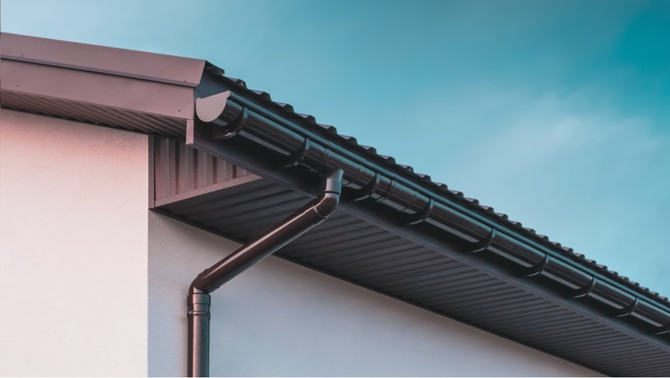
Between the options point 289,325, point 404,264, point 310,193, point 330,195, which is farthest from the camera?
point 404,264

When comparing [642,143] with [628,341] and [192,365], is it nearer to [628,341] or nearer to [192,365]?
[628,341]

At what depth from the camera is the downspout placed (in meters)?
4.75

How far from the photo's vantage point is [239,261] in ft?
16.4

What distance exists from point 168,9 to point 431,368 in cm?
2820

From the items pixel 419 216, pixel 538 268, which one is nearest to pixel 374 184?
pixel 419 216

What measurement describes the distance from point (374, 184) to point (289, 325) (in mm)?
1312

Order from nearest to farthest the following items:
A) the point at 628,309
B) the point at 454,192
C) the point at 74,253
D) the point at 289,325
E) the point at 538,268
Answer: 1. the point at 74,253
2. the point at 454,192
3. the point at 289,325
4. the point at 538,268
5. the point at 628,309

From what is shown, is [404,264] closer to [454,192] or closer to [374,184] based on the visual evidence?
[454,192]

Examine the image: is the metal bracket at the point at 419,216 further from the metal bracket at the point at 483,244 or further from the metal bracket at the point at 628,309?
the metal bracket at the point at 628,309

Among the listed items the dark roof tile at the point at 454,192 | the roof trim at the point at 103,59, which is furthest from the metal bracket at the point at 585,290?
the roof trim at the point at 103,59

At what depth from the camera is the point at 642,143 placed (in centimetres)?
3709

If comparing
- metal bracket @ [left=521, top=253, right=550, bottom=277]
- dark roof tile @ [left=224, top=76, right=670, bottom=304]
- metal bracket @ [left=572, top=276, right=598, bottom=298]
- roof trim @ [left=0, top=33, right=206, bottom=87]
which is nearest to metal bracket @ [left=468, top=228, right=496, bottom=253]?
dark roof tile @ [left=224, top=76, right=670, bottom=304]

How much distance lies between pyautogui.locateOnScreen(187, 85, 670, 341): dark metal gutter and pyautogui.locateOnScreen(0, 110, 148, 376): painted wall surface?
92 centimetres

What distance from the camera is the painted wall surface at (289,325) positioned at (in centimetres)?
507
